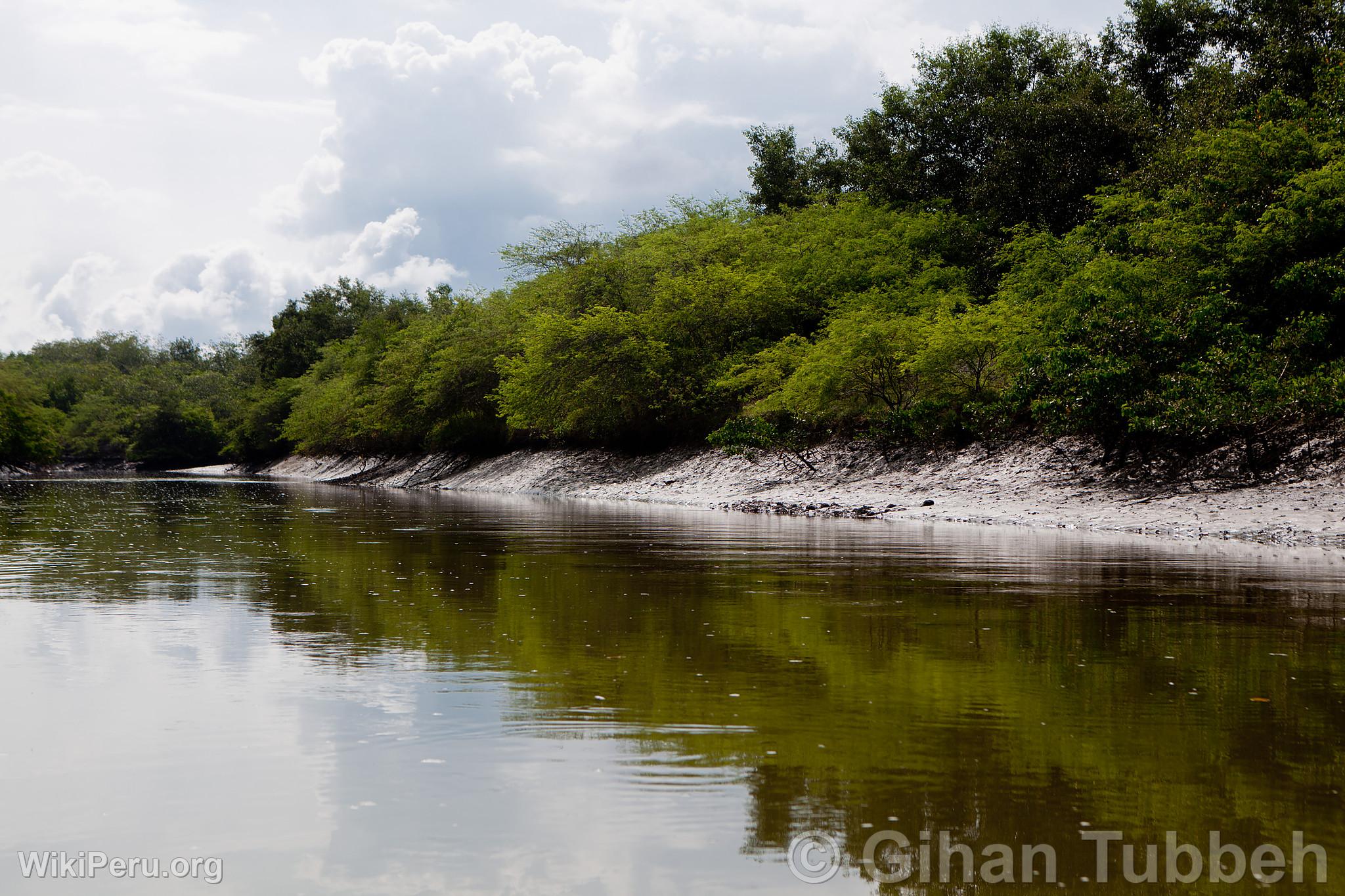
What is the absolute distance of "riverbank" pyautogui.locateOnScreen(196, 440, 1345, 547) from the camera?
69.3 ft

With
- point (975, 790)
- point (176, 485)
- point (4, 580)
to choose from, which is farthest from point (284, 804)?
point (176, 485)

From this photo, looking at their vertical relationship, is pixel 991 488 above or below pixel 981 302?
below

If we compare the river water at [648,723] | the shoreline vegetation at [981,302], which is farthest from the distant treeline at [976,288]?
the river water at [648,723]

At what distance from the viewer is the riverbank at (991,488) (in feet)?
69.3

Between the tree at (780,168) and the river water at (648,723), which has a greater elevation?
the tree at (780,168)

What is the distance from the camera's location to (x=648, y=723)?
5.86m

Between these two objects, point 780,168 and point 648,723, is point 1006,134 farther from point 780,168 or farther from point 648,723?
point 648,723

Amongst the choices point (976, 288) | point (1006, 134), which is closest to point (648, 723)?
point (976, 288)

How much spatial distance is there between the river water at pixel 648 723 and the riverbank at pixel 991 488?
9.31m

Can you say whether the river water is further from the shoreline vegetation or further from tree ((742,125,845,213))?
tree ((742,125,845,213))

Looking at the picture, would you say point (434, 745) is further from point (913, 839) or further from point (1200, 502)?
point (1200, 502)

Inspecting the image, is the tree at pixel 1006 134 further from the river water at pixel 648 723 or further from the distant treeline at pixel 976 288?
the river water at pixel 648 723

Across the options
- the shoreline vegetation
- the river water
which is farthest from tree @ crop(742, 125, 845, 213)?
the river water

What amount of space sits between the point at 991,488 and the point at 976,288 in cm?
2026
